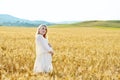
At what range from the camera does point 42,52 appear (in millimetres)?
9977

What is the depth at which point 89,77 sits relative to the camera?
8.62 m

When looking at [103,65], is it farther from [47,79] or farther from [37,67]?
[47,79]

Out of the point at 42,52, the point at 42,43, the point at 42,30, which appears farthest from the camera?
the point at 42,52

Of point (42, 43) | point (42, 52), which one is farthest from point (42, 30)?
point (42, 52)

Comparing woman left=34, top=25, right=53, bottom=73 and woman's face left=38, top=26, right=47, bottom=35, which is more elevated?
woman's face left=38, top=26, right=47, bottom=35

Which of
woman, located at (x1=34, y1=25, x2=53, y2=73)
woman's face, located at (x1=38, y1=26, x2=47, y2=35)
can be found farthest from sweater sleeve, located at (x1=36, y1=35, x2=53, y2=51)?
woman's face, located at (x1=38, y1=26, x2=47, y2=35)

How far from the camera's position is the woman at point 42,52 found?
9780 millimetres

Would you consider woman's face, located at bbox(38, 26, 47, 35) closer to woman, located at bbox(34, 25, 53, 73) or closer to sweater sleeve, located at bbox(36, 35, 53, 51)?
woman, located at bbox(34, 25, 53, 73)

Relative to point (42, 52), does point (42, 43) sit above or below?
above

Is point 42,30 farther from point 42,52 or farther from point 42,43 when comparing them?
point 42,52

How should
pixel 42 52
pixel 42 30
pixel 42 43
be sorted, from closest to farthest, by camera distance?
1. pixel 42 30
2. pixel 42 43
3. pixel 42 52

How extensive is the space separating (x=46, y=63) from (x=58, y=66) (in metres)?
0.61

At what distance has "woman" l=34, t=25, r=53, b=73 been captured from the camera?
978 cm

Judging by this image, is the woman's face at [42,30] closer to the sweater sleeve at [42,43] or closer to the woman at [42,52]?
the woman at [42,52]
